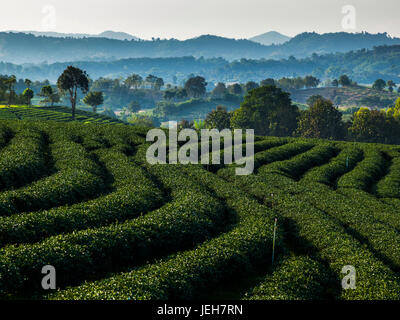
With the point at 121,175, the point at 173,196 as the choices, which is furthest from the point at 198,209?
the point at 121,175

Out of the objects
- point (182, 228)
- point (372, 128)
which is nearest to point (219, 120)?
point (372, 128)

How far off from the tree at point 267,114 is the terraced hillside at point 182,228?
72.5m

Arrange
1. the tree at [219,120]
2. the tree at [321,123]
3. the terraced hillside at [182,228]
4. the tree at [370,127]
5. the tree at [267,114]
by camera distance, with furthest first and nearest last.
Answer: the tree at [219,120]
the tree at [267,114]
the tree at [321,123]
the tree at [370,127]
the terraced hillside at [182,228]

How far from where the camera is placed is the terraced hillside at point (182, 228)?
21141 millimetres

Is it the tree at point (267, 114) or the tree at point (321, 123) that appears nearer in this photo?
the tree at point (321, 123)

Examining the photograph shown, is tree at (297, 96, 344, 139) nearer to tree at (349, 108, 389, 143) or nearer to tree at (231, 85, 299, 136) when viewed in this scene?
tree at (231, 85, 299, 136)

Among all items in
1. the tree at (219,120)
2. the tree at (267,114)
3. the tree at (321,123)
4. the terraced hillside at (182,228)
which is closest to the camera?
the terraced hillside at (182,228)

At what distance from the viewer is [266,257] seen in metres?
26.6

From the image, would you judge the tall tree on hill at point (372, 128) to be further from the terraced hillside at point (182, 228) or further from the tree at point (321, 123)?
the terraced hillside at point (182, 228)

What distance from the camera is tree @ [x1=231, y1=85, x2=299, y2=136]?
403ft

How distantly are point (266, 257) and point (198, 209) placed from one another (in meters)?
7.40

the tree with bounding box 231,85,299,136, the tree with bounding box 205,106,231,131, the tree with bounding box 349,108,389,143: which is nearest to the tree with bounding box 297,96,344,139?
the tree with bounding box 231,85,299,136

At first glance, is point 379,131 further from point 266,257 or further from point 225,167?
point 266,257

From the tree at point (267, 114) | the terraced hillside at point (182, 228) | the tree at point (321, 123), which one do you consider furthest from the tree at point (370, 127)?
the terraced hillside at point (182, 228)
